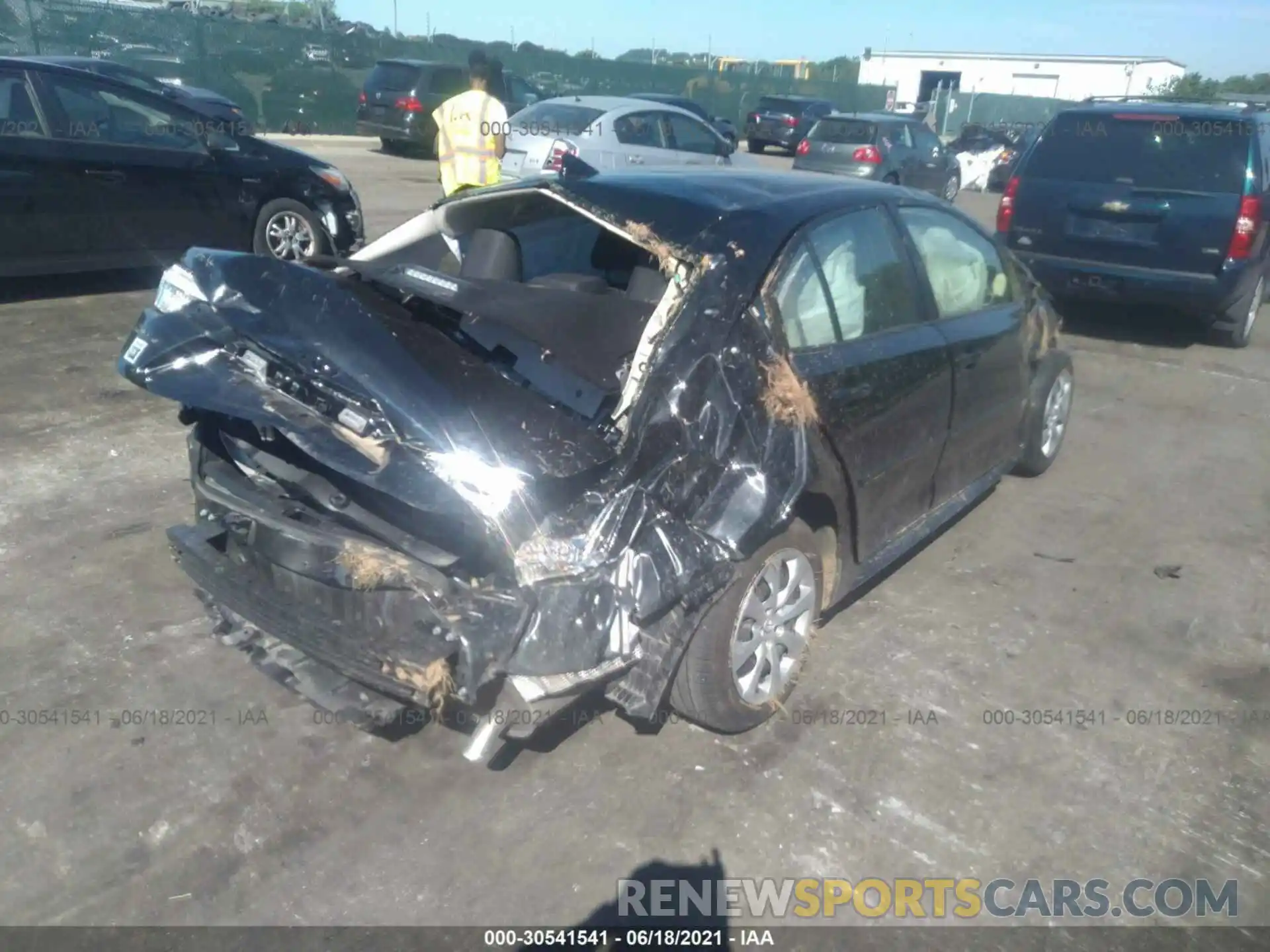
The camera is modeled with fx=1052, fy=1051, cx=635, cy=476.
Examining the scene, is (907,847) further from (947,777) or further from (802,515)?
(802,515)

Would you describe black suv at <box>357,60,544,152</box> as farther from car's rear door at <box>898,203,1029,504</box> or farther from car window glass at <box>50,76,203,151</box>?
car's rear door at <box>898,203,1029,504</box>

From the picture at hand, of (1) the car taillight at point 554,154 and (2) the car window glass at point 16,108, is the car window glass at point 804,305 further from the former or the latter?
(1) the car taillight at point 554,154

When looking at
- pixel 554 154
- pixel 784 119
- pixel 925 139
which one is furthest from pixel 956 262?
pixel 784 119

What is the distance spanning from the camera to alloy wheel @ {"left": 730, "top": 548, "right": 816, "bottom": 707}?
3.34 meters

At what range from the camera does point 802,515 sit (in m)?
3.47

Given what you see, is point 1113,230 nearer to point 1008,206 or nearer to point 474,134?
point 1008,206

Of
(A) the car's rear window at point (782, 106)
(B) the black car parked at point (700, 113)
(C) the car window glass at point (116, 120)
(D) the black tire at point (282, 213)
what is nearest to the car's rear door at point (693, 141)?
(B) the black car parked at point (700, 113)

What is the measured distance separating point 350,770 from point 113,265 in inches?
254

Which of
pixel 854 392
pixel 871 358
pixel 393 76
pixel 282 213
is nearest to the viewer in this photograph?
pixel 854 392

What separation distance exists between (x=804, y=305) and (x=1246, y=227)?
20.6ft

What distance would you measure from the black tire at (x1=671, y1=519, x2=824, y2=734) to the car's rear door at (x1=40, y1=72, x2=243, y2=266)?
682 cm

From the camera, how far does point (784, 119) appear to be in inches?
1164

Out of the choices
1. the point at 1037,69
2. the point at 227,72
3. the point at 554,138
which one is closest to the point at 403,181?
the point at 554,138

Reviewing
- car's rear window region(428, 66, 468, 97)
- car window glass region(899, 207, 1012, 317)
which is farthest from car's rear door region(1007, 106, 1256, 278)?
car's rear window region(428, 66, 468, 97)
